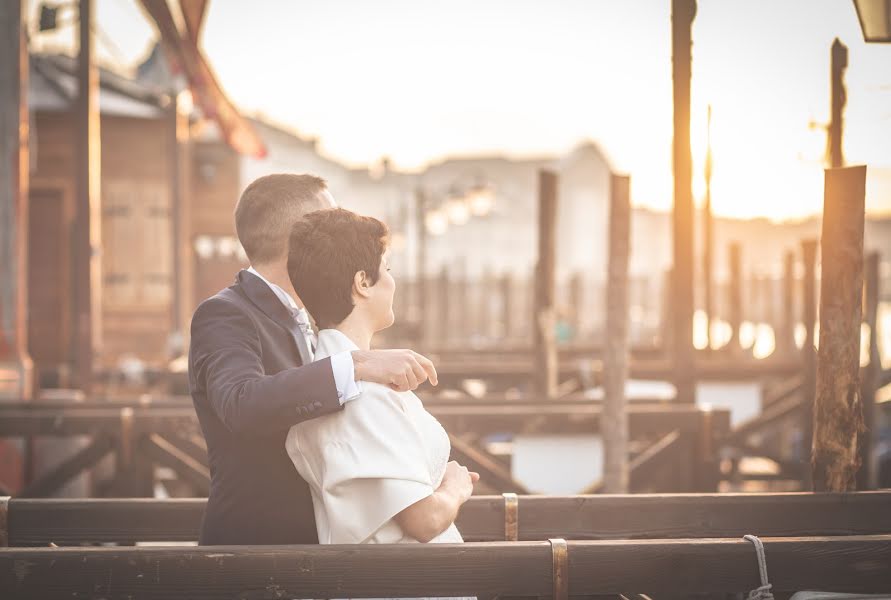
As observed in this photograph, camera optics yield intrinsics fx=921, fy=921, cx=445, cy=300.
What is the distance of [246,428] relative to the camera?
2.40 meters

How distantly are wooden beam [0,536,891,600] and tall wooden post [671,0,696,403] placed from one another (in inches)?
153

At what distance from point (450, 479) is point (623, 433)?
3.32m

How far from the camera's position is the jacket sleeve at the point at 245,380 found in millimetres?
2350

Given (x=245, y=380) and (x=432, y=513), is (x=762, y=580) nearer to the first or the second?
(x=432, y=513)

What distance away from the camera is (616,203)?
18.4ft

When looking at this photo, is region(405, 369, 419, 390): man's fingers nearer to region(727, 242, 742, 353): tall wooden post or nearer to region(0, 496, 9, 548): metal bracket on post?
region(0, 496, 9, 548): metal bracket on post

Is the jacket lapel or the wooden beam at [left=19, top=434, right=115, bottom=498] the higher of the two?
the jacket lapel

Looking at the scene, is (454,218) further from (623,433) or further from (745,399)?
(623,433)

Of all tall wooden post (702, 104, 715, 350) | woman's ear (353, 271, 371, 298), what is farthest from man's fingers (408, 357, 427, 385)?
tall wooden post (702, 104, 715, 350)

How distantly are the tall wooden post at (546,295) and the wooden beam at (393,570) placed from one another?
18.0ft

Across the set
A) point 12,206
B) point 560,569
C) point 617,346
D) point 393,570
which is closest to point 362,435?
point 393,570

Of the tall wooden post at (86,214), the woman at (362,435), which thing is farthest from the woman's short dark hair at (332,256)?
the tall wooden post at (86,214)

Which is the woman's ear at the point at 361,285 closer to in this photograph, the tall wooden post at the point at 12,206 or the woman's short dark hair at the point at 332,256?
the woman's short dark hair at the point at 332,256

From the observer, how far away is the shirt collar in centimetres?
273
